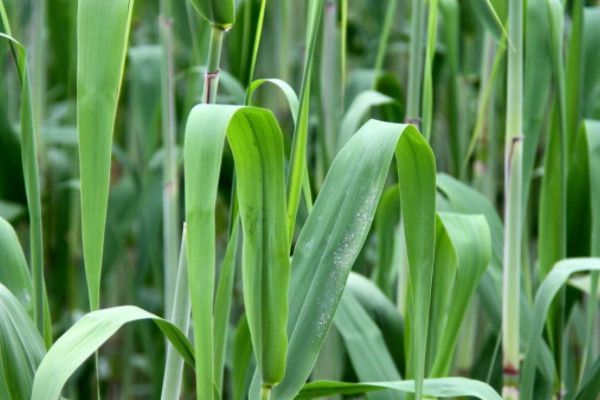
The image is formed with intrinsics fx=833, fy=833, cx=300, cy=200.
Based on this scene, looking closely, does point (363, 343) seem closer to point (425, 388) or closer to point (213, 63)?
point (425, 388)

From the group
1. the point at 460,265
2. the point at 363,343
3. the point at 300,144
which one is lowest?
the point at 363,343

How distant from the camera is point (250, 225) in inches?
18.8

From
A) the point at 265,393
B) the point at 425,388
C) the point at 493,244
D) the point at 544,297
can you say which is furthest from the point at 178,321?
the point at 493,244

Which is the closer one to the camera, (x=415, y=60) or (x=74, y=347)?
(x=74, y=347)

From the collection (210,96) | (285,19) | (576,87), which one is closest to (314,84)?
(285,19)

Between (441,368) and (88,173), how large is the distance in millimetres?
343

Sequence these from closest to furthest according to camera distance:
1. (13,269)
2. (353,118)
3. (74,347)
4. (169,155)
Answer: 1. (74,347)
2. (13,269)
3. (169,155)
4. (353,118)

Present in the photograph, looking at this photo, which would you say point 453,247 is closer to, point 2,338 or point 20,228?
point 2,338

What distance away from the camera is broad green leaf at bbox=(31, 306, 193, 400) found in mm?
436

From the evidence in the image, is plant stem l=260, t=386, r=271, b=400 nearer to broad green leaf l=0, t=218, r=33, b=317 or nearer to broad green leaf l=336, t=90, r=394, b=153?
broad green leaf l=0, t=218, r=33, b=317

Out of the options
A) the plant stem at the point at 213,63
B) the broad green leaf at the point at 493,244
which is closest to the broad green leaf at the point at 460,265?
the broad green leaf at the point at 493,244

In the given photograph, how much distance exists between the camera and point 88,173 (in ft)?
1.59

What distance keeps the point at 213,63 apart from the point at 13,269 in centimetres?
22

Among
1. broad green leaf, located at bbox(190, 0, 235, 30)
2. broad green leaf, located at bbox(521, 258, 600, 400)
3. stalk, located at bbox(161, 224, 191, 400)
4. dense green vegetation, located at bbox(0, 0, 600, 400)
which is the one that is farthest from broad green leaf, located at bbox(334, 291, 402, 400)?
broad green leaf, located at bbox(190, 0, 235, 30)
